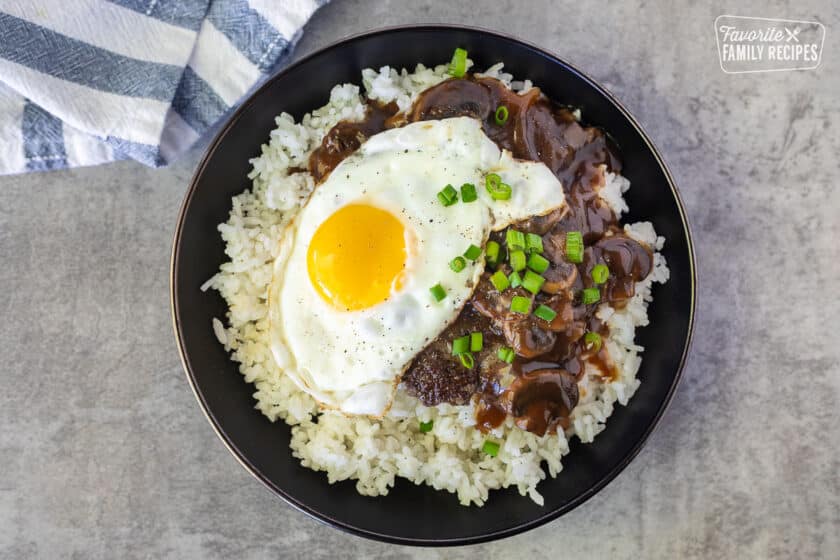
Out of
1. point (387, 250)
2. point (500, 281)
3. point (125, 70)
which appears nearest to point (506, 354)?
point (500, 281)

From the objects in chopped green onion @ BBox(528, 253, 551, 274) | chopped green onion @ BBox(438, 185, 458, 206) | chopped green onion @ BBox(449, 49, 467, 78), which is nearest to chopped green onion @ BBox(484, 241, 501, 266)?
chopped green onion @ BBox(528, 253, 551, 274)

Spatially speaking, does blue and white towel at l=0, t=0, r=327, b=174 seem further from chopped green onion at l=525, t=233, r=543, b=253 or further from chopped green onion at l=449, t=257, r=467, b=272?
chopped green onion at l=525, t=233, r=543, b=253

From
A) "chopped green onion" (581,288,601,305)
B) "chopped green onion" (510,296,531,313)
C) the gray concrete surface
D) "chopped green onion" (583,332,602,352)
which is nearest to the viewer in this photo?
"chopped green onion" (510,296,531,313)

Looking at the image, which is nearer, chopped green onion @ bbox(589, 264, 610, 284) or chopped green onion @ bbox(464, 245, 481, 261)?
chopped green onion @ bbox(464, 245, 481, 261)

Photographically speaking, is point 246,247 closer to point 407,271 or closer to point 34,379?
Result: point 407,271

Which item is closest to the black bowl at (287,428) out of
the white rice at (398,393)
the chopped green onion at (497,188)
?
the white rice at (398,393)

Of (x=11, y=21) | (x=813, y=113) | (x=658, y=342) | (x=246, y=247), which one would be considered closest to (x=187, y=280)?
(x=246, y=247)

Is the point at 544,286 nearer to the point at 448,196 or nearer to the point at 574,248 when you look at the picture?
the point at 574,248
